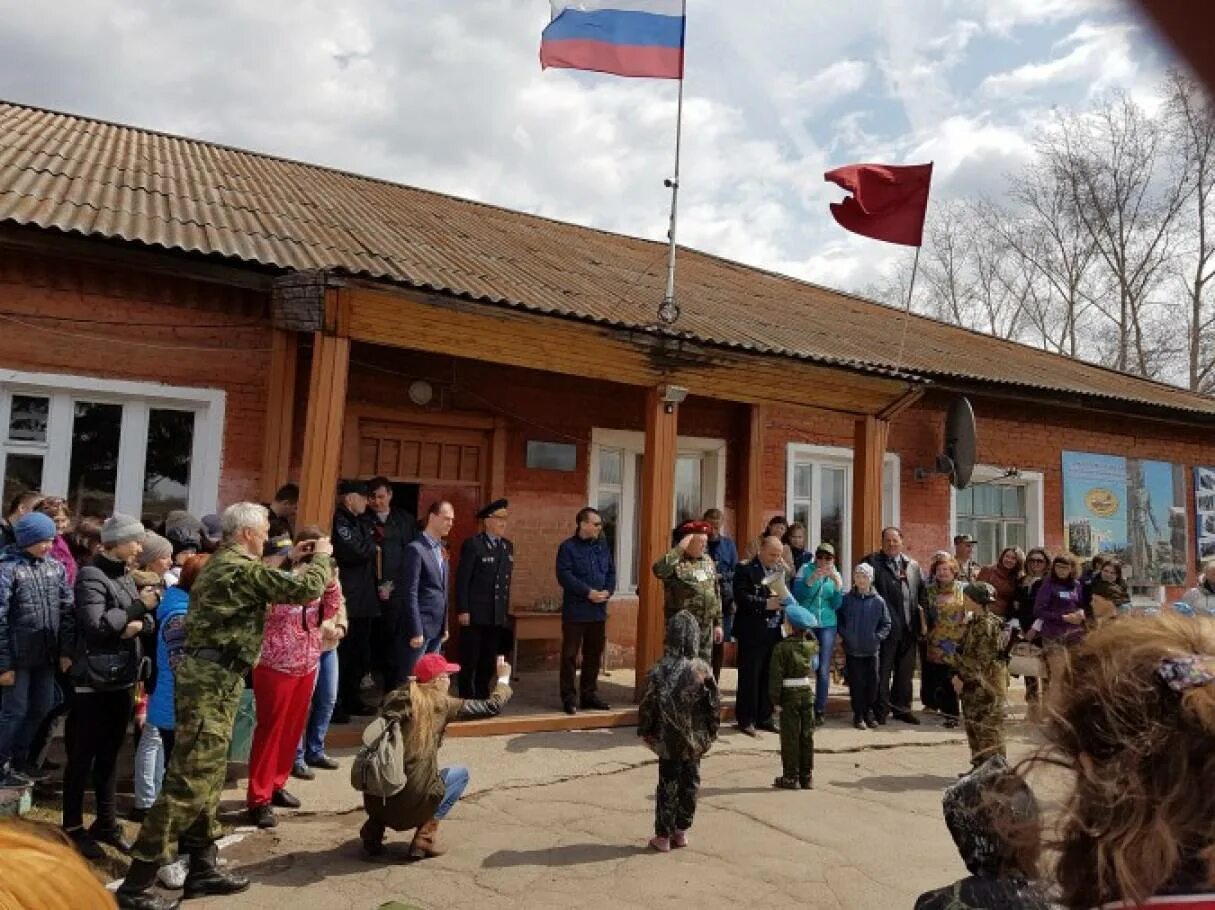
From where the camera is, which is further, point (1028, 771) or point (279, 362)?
point (279, 362)

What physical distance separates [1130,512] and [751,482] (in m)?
7.35

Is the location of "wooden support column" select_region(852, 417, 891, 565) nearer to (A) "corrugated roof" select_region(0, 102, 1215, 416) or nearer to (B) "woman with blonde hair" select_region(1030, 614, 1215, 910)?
(A) "corrugated roof" select_region(0, 102, 1215, 416)

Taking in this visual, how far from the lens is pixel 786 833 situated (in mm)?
5246

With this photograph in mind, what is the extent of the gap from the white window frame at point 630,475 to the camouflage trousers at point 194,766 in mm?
6145

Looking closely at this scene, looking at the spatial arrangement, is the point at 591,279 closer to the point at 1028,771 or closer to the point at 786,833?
the point at 786,833

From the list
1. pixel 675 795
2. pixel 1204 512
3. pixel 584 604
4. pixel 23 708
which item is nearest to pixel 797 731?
pixel 675 795

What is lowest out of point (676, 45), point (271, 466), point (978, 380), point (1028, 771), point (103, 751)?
point (103, 751)

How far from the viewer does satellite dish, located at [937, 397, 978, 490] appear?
11.8m

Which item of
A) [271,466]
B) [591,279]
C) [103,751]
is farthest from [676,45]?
[103,751]

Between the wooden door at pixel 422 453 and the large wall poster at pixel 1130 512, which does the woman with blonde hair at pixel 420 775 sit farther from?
the large wall poster at pixel 1130 512

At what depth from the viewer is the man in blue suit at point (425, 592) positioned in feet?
21.9

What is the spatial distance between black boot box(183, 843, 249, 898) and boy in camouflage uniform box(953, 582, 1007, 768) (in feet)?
15.0

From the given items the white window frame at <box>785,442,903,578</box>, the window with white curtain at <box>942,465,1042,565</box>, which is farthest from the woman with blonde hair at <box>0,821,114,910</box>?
the window with white curtain at <box>942,465,1042,565</box>

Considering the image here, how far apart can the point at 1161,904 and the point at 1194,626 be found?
0.40 meters
